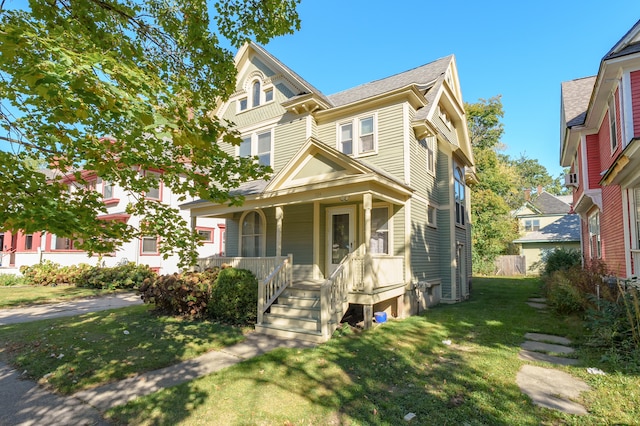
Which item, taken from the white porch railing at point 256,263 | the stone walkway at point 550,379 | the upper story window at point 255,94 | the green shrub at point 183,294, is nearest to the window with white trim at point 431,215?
the white porch railing at point 256,263

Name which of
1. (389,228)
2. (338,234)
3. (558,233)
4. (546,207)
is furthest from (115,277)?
(546,207)

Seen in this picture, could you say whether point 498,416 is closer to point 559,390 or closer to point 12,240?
point 559,390

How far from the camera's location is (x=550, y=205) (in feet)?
104

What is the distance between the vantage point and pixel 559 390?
4520mm

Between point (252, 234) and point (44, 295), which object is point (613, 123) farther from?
point (44, 295)

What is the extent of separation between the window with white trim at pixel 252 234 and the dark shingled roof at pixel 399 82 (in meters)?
5.35

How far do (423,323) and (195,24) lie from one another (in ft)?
26.7

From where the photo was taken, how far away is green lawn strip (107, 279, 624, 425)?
3861 mm

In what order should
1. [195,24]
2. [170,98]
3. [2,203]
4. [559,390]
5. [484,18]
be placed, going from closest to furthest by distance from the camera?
[2,203] → [170,98] → [559,390] → [195,24] → [484,18]

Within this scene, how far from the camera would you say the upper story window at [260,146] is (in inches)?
523

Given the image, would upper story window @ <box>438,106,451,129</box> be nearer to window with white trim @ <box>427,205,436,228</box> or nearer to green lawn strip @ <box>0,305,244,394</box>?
window with white trim @ <box>427,205,436,228</box>

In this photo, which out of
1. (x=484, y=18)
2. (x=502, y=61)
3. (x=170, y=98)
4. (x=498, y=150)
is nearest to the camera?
(x=170, y=98)

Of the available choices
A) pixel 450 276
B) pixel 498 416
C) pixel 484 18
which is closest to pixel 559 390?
pixel 498 416

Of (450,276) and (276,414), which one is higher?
(450,276)
